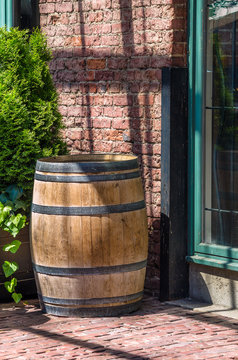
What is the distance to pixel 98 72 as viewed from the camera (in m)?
5.88

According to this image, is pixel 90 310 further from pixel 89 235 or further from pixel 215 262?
pixel 215 262

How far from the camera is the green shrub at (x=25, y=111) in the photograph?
5.31 m

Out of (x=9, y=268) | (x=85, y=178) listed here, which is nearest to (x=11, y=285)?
(x=9, y=268)

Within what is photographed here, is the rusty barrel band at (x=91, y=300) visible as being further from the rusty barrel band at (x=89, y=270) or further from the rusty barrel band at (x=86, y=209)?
the rusty barrel band at (x=86, y=209)

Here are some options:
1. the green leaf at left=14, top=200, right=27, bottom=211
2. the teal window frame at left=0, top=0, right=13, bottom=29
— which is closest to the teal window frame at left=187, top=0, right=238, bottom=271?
the green leaf at left=14, top=200, right=27, bottom=211

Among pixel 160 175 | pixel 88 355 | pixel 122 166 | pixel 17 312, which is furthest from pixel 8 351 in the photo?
pixel 160 175

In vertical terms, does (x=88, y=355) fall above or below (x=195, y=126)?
below

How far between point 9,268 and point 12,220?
336 mm

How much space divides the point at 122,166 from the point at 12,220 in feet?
2.86

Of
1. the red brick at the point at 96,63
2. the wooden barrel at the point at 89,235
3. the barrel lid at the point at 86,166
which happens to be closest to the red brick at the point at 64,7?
the red brick at the point at 96,63

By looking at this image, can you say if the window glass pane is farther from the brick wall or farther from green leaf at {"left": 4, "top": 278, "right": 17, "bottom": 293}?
green leaf at {"left": 4, "top": 278, "right": 17, "bottom": 293}

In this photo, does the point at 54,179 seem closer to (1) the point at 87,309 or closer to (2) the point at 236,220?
(1) the point at 87,309

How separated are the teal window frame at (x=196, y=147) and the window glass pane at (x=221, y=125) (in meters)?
0.05

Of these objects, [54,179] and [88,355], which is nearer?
[88,355]
